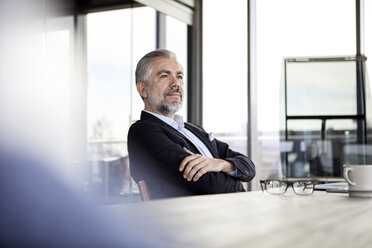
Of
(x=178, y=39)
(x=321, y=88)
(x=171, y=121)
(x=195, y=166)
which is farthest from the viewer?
(x=178, y=39)

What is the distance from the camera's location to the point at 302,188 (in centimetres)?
129

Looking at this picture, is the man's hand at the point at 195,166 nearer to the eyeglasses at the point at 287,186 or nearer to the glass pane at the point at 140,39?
the eyeglasses at the point at 287,186

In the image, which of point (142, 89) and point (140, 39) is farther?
point (140, 39)

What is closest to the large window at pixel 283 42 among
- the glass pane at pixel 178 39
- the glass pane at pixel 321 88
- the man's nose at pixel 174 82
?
the glass pane at pixel 321 88

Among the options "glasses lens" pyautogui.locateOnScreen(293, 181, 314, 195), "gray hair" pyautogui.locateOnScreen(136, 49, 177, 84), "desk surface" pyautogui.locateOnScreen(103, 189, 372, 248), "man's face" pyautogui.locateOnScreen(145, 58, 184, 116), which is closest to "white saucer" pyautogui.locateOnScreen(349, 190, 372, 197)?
"glasses lens" pyautogui.locateOnScreen(293, 181, 314, 195)

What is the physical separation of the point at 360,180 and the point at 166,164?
85 centimetres

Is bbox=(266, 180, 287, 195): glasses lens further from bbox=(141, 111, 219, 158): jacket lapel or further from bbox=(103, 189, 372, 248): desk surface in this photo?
bbox=(141, 111, 219, 158): jacket lapel

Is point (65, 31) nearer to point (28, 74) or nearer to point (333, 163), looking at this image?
point (333, 163)

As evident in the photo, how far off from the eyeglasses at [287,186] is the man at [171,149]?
1.58 feet

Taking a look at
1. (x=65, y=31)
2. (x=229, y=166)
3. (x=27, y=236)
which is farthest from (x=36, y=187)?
(x=65, y=31)

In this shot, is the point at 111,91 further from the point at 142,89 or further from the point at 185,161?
the point at 185,161

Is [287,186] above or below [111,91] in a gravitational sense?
below

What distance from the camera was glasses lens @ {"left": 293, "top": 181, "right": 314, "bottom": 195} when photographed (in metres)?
1.28

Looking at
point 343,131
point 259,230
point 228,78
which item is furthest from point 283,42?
point 259,230
